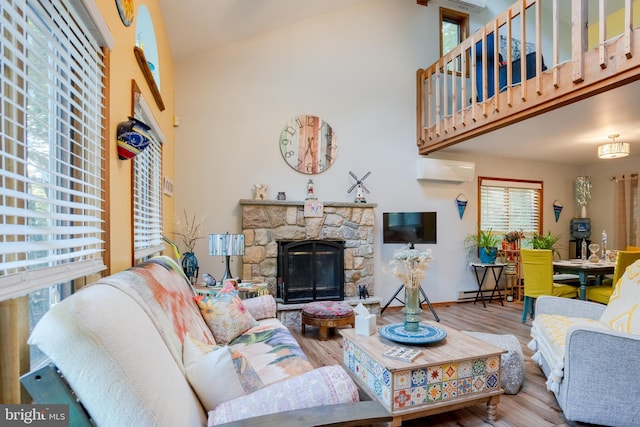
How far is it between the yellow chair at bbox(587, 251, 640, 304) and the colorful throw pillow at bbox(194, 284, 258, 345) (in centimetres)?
382

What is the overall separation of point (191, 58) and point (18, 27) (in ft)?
11.2

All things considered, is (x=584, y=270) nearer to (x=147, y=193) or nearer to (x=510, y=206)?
(x=510, y=206)

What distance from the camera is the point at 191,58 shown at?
13.3 ft

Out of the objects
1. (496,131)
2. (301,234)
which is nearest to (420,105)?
(496,131)

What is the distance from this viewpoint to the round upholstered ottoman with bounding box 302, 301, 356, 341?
3.50 m

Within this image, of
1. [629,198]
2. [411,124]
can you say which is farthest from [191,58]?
[629,198]

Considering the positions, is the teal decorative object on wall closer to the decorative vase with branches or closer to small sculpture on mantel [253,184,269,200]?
the decorative vase with branches

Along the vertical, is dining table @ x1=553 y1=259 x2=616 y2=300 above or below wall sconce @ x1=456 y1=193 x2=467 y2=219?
below

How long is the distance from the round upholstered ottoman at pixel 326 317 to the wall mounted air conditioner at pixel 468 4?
4.82 metres

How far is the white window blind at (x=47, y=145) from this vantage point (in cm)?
88

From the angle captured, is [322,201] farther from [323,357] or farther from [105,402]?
[105,402]

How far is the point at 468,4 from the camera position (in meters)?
5.25

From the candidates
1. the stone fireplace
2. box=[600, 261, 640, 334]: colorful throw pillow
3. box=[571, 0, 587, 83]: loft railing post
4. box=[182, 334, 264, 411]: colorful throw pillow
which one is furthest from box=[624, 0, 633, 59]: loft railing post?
box=[182, 334, 264, 411]: colorful throw pillow

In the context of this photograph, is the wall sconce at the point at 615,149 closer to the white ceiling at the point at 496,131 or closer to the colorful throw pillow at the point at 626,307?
the white ceiling at the point at 496,131
